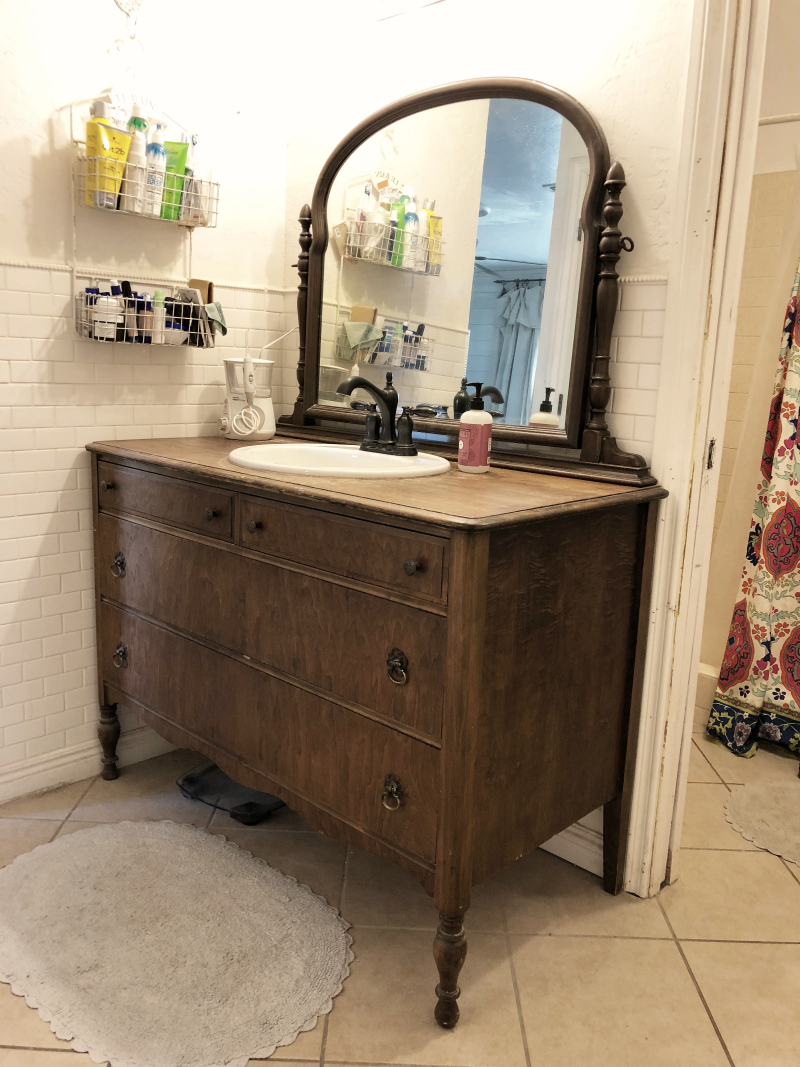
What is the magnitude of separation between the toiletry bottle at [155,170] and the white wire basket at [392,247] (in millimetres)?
521

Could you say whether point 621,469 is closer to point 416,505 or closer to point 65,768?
point 416,505

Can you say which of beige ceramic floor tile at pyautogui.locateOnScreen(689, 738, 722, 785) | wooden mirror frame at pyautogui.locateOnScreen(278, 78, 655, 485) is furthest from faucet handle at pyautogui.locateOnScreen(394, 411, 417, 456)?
beige ceramic floor tile at pyautogui.locateOnScreen(689, 738, 722, 785)

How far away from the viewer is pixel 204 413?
2506 mm

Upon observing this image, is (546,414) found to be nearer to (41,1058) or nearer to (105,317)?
(105,317)

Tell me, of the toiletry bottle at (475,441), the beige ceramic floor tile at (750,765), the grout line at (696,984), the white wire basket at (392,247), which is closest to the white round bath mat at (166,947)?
the grout line at (696,984)

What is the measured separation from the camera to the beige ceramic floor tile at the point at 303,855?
1962 millimetres

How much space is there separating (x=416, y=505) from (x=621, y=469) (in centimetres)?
59

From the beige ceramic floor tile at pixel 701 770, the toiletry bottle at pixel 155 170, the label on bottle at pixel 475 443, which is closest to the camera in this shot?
the label on bottle at pixel 475 443

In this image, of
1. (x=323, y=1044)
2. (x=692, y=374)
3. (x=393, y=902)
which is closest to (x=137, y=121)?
(x=692, y=374)

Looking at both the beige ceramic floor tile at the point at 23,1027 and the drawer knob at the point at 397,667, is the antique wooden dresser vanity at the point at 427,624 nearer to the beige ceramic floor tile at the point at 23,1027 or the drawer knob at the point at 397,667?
the drawer knob at the point at 397,667

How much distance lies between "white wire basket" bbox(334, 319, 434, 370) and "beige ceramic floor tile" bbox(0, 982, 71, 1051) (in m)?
1.67

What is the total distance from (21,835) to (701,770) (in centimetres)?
197

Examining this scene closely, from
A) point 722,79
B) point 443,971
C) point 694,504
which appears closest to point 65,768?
point 443,971

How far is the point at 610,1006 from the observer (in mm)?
1623
